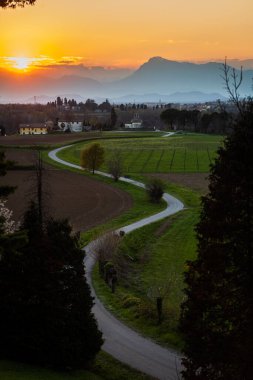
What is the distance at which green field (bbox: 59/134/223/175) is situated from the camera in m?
86.4

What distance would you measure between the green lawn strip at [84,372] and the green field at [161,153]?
61.0 metres

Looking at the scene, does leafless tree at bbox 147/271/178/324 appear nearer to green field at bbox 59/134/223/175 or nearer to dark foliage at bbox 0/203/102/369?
dark foliage at bbox 0/203/102/369

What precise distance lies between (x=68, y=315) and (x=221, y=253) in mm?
7093

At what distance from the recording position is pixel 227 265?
13.3 m

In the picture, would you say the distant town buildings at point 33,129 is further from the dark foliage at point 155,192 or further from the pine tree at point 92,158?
the dark foliage at point 155,192

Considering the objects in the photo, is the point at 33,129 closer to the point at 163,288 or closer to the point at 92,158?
the point at 92,158

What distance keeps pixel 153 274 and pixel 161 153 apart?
69.3 m

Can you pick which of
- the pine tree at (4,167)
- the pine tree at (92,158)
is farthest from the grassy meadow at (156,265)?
the pine tree at (4,167)

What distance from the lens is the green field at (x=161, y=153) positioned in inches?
3403

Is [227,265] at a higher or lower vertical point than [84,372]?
higher

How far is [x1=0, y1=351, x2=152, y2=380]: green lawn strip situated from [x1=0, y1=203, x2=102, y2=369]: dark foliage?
58cm

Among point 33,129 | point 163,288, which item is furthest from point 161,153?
point 33,129

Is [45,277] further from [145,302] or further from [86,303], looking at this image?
[145,302]

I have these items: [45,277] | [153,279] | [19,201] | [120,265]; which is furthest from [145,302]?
[19,201]
